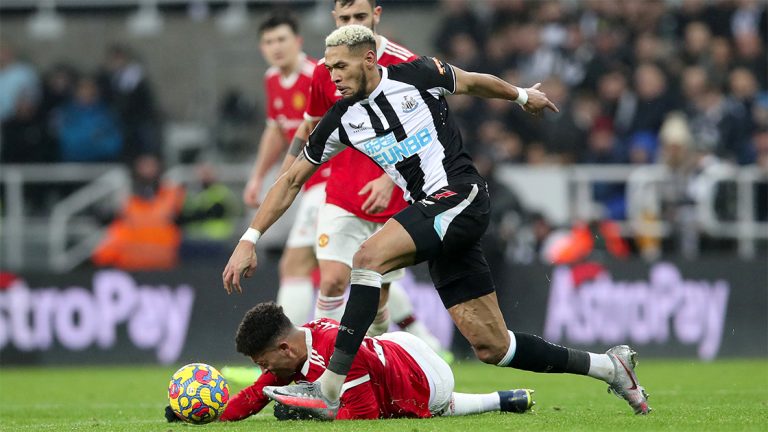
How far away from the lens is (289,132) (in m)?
10.6

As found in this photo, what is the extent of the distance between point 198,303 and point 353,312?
8.07 meters

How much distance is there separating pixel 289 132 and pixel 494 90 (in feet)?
10.5

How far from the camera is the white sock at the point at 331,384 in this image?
22.6ft

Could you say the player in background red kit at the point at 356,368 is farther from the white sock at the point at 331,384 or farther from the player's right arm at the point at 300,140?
the player's right arm at the point at 300,140

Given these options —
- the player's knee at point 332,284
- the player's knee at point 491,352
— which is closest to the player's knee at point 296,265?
the player's knee at point 332,284

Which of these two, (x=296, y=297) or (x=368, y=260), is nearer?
(x=368, y=260)

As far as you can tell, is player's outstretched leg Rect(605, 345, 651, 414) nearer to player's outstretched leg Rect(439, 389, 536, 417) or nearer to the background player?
the background player

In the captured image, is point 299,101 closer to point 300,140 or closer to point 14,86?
point 300,140

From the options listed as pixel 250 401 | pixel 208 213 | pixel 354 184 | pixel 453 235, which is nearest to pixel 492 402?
pixel 453 235

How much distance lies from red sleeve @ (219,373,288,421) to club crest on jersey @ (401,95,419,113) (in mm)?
1637

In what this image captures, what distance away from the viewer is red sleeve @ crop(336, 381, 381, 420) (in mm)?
7191

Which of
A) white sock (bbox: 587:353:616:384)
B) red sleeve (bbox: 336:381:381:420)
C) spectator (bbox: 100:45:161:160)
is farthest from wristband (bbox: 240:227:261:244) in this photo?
spectator (bbox: 100:45:161:160)

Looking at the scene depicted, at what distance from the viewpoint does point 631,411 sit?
7934mm

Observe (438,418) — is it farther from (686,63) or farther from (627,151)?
(686,63)
